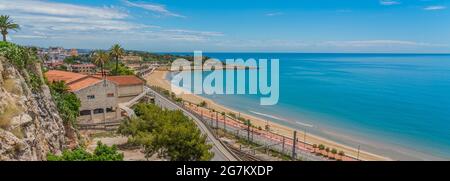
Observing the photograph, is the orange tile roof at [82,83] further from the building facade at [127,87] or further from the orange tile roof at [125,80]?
the orange tile roof at [125,80]

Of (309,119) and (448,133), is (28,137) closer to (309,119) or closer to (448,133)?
(309,119)

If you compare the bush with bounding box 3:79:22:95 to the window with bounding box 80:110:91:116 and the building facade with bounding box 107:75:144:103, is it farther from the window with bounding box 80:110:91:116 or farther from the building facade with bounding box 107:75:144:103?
the building facade with bounding box 107:75:144:103

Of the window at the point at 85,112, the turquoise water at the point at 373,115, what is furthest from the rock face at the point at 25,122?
the turquoise water at the point at 373,115

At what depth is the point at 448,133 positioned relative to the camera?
55500 millimetres

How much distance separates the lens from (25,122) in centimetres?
2156

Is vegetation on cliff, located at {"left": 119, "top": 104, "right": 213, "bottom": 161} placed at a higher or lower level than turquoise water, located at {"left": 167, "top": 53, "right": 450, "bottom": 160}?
higher

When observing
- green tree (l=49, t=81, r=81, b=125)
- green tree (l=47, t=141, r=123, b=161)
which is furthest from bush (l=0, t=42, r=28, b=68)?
green tree (l=47, t=141, r=123, b=161)

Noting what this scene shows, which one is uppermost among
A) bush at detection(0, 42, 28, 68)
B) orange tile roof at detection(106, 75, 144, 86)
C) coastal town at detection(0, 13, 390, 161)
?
bush at detection(0, 42, 28, 68)

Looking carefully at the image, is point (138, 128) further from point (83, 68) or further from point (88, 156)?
point (83, 68)

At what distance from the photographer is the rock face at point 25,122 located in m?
19.5

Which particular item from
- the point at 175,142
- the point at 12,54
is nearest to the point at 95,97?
the point at 12,54

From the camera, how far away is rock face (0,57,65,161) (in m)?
19.5

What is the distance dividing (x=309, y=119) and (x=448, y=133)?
21544 mm
